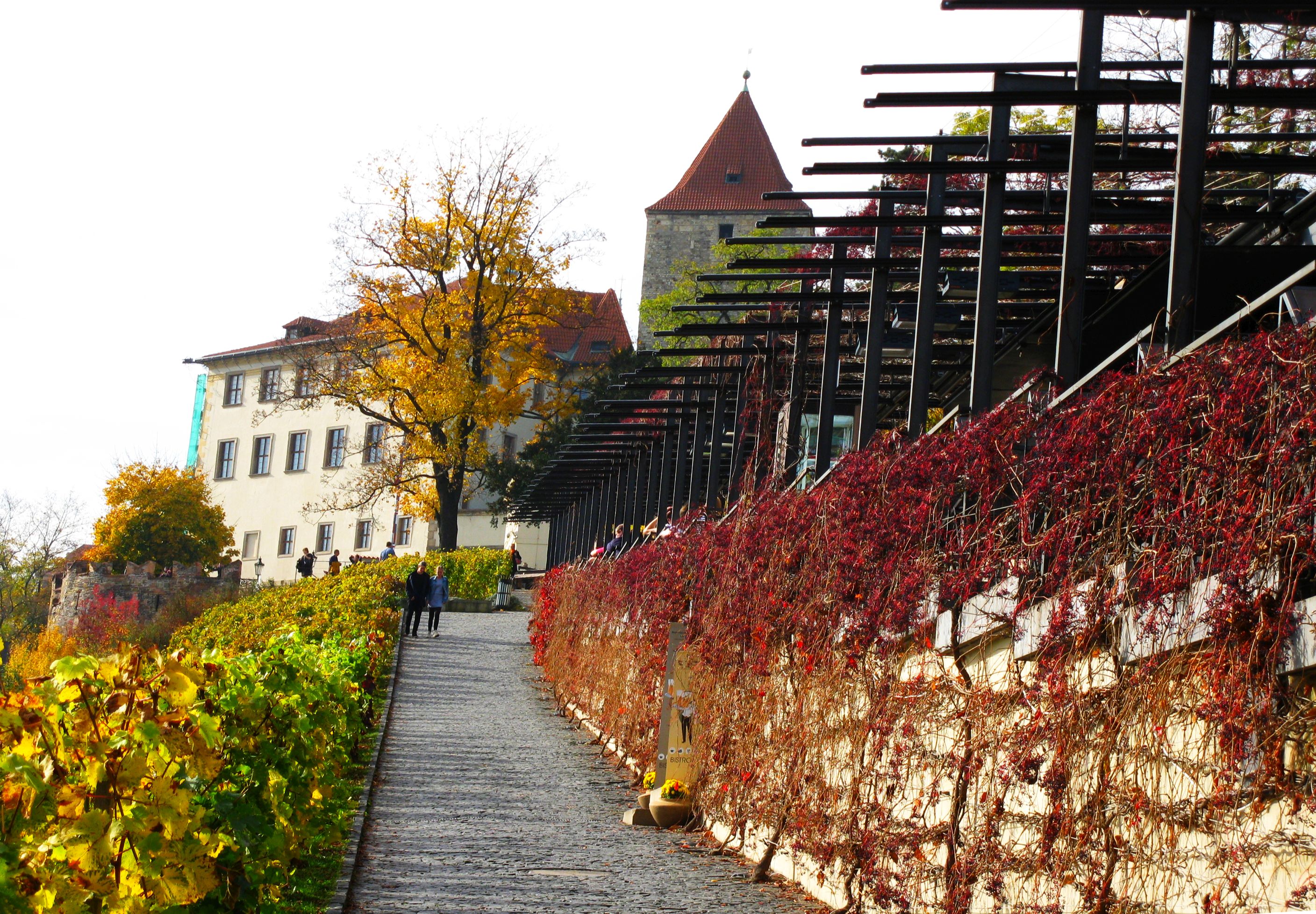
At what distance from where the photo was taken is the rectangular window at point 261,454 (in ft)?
212

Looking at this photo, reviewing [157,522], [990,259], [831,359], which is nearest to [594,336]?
[157,522]

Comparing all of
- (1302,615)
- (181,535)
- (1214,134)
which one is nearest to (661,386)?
(1214,134)

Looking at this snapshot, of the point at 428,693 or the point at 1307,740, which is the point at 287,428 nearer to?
the point at 428,693

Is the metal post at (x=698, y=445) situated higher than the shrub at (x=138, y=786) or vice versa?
the metal post at (x=698, y=445)

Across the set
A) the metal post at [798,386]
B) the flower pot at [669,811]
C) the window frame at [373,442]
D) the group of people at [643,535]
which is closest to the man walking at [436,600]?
the group of people at [643,535]

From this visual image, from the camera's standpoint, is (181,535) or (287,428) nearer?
(181,535)

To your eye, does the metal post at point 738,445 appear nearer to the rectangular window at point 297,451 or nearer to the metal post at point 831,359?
the metal post at point 831,359

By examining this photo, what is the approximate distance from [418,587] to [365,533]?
1350 inches

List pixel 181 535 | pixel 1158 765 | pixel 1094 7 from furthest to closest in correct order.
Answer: pixel 181 535, pixel 1094 7, pixel 1158 765

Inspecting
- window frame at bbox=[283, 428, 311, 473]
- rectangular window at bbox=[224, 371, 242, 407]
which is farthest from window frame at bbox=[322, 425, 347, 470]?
rectangular window at bbox=[224, 371, 242, 407]

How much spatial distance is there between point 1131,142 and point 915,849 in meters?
7.33

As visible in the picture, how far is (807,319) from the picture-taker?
14.5 m

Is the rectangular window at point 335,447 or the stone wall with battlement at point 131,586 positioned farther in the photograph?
the rectangular window at point 335,447

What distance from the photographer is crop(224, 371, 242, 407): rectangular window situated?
67.2 m
